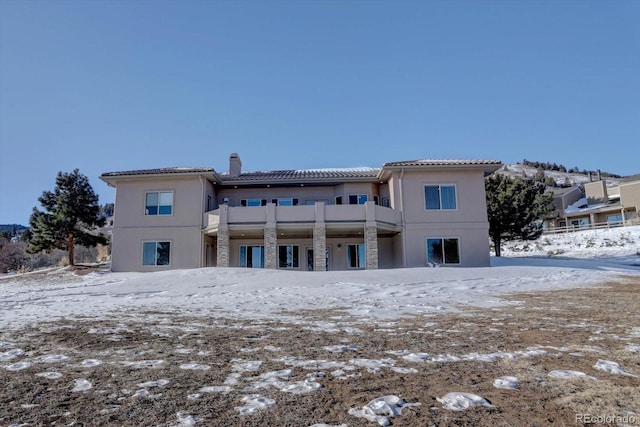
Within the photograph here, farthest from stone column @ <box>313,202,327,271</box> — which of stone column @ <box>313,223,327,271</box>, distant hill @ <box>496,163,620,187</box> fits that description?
distant hill @ <box>496,163,620,187</box>

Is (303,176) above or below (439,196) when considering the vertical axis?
above

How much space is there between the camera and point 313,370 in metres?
4.13

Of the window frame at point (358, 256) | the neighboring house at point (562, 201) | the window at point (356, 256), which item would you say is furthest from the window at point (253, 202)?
the neighboring house at point (562, 201)

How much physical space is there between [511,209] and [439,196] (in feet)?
32.8

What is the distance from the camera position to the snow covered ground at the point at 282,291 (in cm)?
884

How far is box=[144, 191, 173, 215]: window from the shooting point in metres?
21.0

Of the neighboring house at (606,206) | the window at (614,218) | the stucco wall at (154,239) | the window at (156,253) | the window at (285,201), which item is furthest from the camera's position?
the window at (614,218)

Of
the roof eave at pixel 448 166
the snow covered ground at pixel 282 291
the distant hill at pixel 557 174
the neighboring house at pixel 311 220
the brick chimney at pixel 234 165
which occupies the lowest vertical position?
the snow covered ground at pixel 282 291

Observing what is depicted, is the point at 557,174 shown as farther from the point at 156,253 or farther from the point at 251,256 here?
the point at 156,253

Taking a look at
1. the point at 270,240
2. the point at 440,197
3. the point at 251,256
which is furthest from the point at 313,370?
the point at 251,256

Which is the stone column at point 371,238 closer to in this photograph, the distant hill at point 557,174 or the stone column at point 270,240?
the stone column at point 270,240

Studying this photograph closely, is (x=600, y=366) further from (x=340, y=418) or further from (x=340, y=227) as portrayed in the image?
(x=340, y=227)

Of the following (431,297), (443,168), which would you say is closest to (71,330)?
(431,297)

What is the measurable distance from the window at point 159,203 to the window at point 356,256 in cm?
1004
